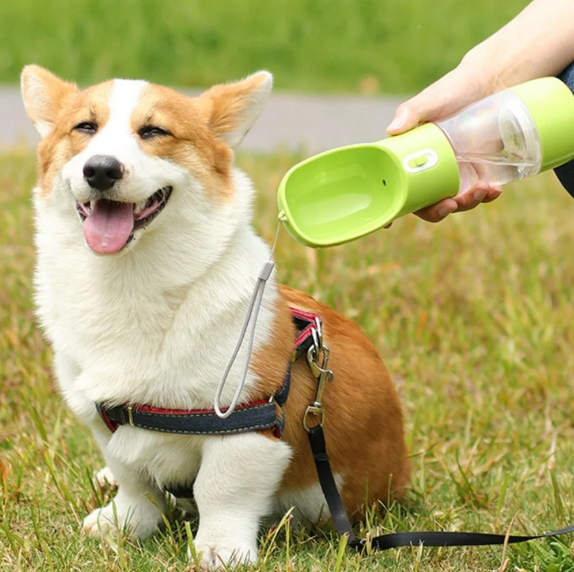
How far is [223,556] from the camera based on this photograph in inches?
92.8

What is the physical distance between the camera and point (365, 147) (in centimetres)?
221

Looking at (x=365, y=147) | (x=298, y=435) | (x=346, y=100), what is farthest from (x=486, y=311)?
(x=346, y=100)

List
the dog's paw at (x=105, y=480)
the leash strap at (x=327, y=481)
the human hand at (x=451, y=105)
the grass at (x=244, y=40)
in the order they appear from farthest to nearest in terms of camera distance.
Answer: the grass at (x=244, y=40)
the dog's paw at (x=105, y=480)
the leash strap at (x=327, y=481)
the human hand at (x=451, y=105)

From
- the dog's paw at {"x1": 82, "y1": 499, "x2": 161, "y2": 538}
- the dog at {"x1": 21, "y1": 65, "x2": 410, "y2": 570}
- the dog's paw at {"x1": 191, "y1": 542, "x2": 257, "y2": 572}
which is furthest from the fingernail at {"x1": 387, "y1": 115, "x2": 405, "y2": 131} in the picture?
the dog's paw at {"x1": 82, "y1": 499, "x2": 161, "y2": 538}

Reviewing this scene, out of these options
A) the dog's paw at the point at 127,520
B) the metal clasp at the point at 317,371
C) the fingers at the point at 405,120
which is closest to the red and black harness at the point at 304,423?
the metal clasp at the point at 317,371

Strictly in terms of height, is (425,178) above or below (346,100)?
above

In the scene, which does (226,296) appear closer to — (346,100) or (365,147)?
(365,147)

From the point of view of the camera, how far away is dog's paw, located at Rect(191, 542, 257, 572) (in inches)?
92.0

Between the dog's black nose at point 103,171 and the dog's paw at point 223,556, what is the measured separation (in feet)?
2.91

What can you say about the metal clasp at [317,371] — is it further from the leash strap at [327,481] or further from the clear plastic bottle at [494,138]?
the clear plastic bottle at [494,138]

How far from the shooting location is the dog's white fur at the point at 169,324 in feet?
7.66

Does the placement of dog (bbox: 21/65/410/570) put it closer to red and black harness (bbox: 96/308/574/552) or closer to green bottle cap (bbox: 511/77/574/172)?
red and black harness (bbox: 96/308/574/552)

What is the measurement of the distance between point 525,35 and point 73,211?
1197mm

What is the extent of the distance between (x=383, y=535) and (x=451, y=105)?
1.07 meters
